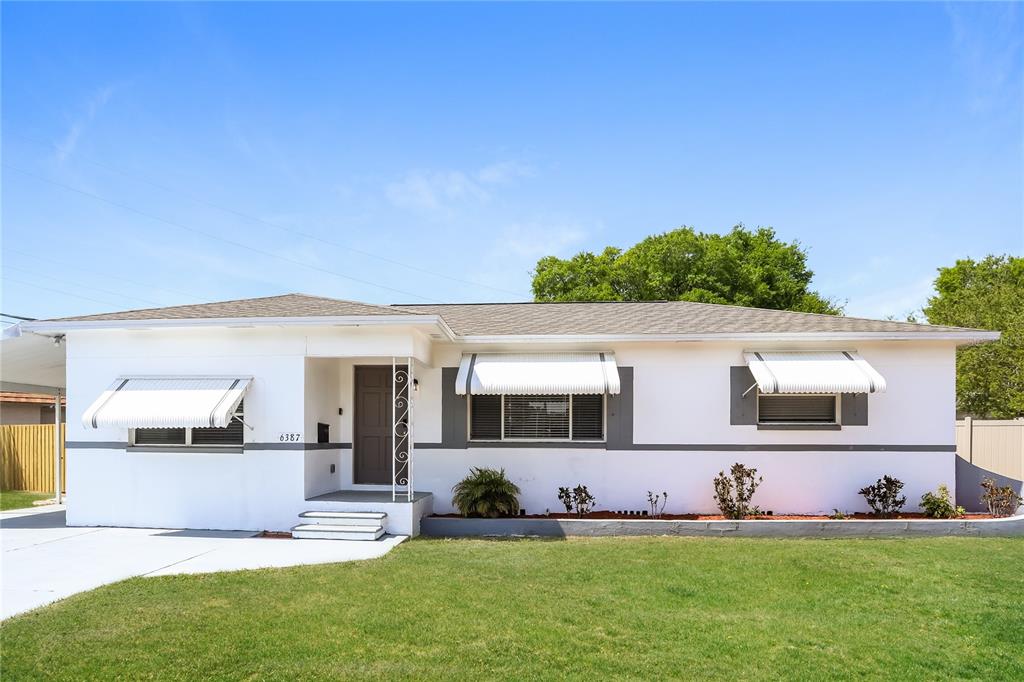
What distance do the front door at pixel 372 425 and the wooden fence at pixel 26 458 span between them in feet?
35.4

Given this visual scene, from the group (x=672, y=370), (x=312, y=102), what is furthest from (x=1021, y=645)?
(x=312, y=102)

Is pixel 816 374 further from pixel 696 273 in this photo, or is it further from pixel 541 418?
pixel 696 273

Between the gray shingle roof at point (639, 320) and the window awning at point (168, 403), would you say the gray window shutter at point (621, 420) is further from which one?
the window awning at point (168, 403)

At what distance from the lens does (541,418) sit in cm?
1231

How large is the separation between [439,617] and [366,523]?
14.7ft

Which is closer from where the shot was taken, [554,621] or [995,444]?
[554,621]

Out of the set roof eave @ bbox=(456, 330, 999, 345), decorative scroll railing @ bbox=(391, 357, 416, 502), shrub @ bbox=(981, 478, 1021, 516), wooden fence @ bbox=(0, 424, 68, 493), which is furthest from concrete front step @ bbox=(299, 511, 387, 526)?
wooden fence @ bbox=(0, 424, 68, 493)

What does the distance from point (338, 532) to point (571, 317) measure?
6.27 metres

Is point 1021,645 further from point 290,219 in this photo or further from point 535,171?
point 290,219

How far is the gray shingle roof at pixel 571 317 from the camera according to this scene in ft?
36.8

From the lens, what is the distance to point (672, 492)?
12016 millimetres

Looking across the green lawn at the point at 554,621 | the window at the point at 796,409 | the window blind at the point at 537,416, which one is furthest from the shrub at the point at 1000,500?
the window blind at the point at 537,416

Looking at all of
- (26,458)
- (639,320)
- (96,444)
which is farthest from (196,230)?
(639,320)

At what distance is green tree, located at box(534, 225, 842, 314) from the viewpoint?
33594 mm
